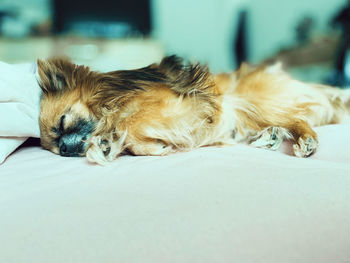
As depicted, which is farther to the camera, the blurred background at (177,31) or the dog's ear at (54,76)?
the blurred background at (177,31)

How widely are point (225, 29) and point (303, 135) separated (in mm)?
4771

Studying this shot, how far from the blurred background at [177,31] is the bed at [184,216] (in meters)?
3.32

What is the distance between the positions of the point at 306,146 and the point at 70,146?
0.80 meters

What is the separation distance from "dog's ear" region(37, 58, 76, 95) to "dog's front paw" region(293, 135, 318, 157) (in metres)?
0.87

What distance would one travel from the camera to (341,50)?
341 centimetres

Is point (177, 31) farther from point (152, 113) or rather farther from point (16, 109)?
point (16, 109)

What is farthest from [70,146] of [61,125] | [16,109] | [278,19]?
[278,19]

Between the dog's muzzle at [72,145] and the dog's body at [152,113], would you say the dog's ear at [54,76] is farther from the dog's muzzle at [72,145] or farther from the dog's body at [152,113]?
the dog's muzzle at [72,145]

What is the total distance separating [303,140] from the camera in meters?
1.12

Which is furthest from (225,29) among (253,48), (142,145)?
(142,145)

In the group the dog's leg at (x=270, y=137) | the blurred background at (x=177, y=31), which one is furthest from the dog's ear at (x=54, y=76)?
the blurred background at (x=177, y=31)

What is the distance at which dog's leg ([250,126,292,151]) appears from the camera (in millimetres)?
1184

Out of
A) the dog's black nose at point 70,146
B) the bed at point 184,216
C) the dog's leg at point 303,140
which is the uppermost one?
the bed at point 184,216

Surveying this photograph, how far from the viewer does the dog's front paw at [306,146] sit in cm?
106
